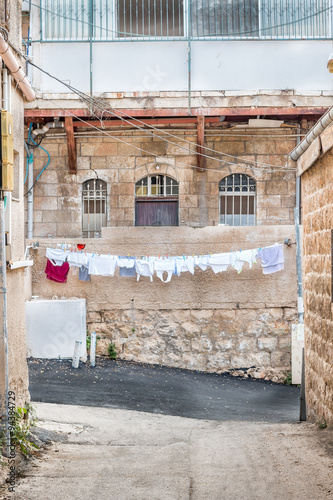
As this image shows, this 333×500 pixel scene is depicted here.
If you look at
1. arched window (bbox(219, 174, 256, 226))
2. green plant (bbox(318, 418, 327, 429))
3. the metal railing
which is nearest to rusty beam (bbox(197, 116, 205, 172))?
arched window (bbox(219, 174, 256, 226))

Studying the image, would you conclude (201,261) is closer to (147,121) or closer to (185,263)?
(185,263)

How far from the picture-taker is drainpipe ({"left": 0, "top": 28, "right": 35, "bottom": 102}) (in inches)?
268

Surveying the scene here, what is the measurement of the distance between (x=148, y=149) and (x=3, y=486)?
10798 mm

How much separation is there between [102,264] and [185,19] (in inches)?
236

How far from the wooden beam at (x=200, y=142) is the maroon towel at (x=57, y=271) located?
13.4 feet

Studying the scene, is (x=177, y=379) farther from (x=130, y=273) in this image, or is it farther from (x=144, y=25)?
(x=144, y=25)

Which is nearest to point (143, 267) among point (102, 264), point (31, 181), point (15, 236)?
point (102, 264)

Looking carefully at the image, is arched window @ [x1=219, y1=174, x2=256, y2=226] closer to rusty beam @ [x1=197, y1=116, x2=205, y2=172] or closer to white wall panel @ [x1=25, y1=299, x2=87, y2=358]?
rusty beam @ [x1=197, y1=116, x2=205, y2=172]

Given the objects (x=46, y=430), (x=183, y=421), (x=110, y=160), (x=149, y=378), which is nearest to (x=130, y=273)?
(x=149, y=378)

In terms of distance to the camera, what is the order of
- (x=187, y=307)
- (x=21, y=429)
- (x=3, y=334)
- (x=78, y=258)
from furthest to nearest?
1. (x=187, y=307)
2. (x=78, y=258)
3. (x=21, y=429)
4. (x=3, y=334)

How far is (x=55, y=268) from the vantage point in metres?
13.6

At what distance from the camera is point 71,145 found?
1448 centimetres

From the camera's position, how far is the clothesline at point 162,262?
13.0 metres

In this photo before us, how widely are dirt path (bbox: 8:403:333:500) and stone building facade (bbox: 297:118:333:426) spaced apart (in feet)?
1.73
